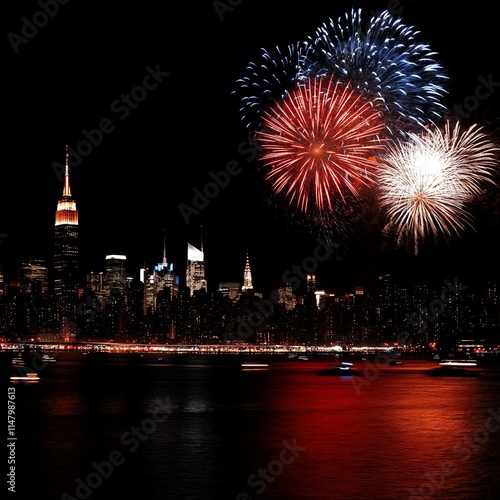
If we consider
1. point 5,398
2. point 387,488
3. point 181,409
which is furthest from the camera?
point 5,398

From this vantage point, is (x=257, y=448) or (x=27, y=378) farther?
(x=27, y=378)

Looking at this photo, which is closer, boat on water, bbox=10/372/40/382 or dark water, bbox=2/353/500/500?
dark water, bbox=2/353/500/500

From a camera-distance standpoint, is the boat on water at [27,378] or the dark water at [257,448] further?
the boat on water at [27,378]

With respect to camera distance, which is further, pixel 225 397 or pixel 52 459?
pixel 225 397

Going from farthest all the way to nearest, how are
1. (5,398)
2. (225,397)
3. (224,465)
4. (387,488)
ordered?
(225,397) → (5,398) → (224,465) → (387,488)

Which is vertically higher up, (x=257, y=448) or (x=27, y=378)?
(x=27, y=378)

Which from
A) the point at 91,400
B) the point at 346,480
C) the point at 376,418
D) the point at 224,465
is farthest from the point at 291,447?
the point at 91,400

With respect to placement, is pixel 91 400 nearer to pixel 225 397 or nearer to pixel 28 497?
pixel 225 397
